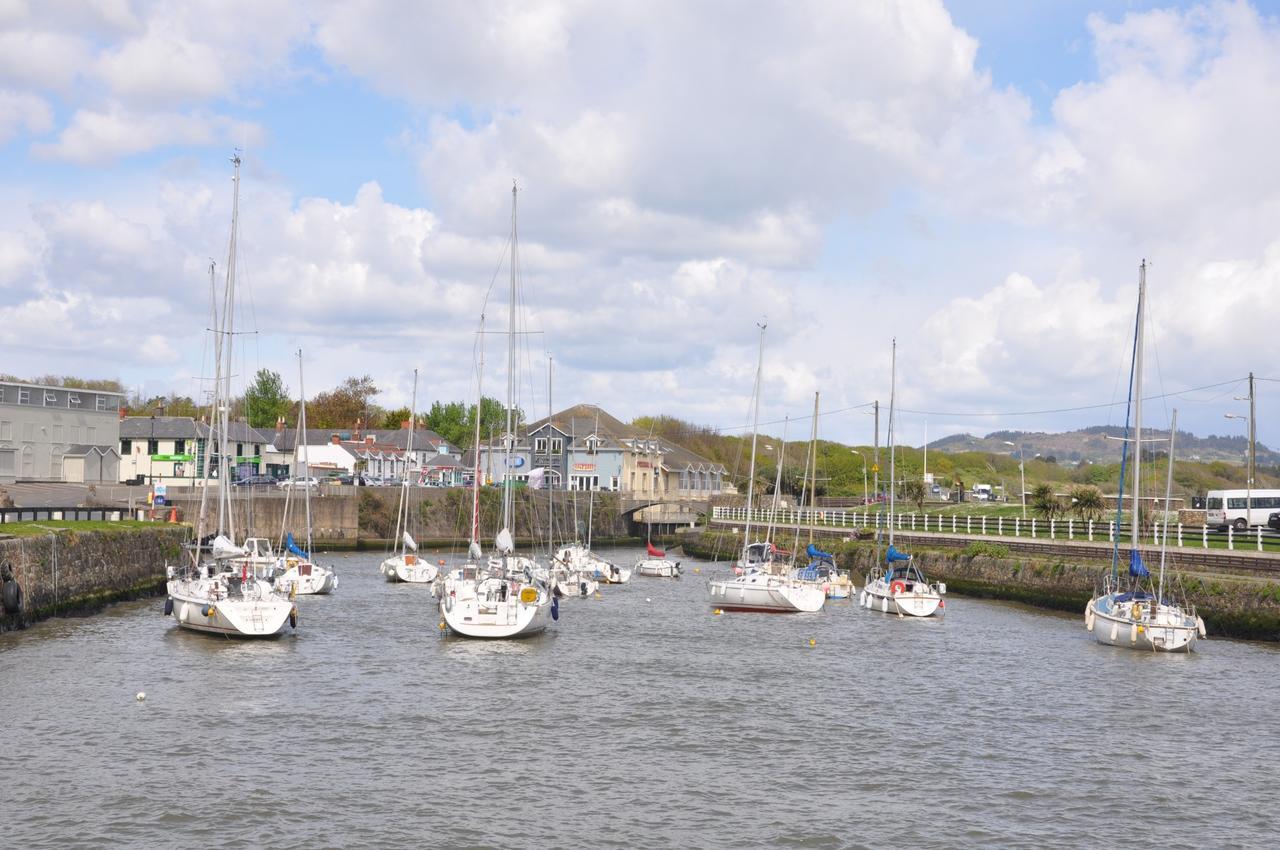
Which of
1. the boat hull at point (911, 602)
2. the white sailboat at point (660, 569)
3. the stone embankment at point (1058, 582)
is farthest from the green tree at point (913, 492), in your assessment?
the boat hull at point (911, 602)

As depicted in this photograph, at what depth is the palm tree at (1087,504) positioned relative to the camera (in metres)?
80.4

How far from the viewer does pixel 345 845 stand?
21312 mm

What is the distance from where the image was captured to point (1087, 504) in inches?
3189

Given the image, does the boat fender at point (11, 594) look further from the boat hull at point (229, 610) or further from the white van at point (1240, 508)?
the white van at point (1240, 508)

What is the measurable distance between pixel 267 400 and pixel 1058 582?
137531 mm

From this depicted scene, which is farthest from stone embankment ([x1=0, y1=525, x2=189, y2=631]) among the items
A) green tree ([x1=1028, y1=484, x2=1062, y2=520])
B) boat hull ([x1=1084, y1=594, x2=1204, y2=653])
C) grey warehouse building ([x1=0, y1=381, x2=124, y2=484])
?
green tree ([x1=1028, y1=484, x2=1062, y2=520])

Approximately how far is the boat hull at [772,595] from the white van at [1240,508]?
1168 inches

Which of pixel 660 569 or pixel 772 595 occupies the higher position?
pixel 772 595

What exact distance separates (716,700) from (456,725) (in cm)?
777

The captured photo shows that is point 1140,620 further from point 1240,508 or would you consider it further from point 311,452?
point 311,452

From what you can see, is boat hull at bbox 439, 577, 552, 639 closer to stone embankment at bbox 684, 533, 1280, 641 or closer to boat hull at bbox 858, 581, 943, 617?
boat hull at bbox 858, 581, 943, 617

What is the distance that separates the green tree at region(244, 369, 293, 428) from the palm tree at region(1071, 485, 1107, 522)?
117847mm

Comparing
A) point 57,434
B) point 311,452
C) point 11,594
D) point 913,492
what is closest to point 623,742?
point 11,594

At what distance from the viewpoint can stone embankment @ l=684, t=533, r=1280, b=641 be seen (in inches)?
1821
